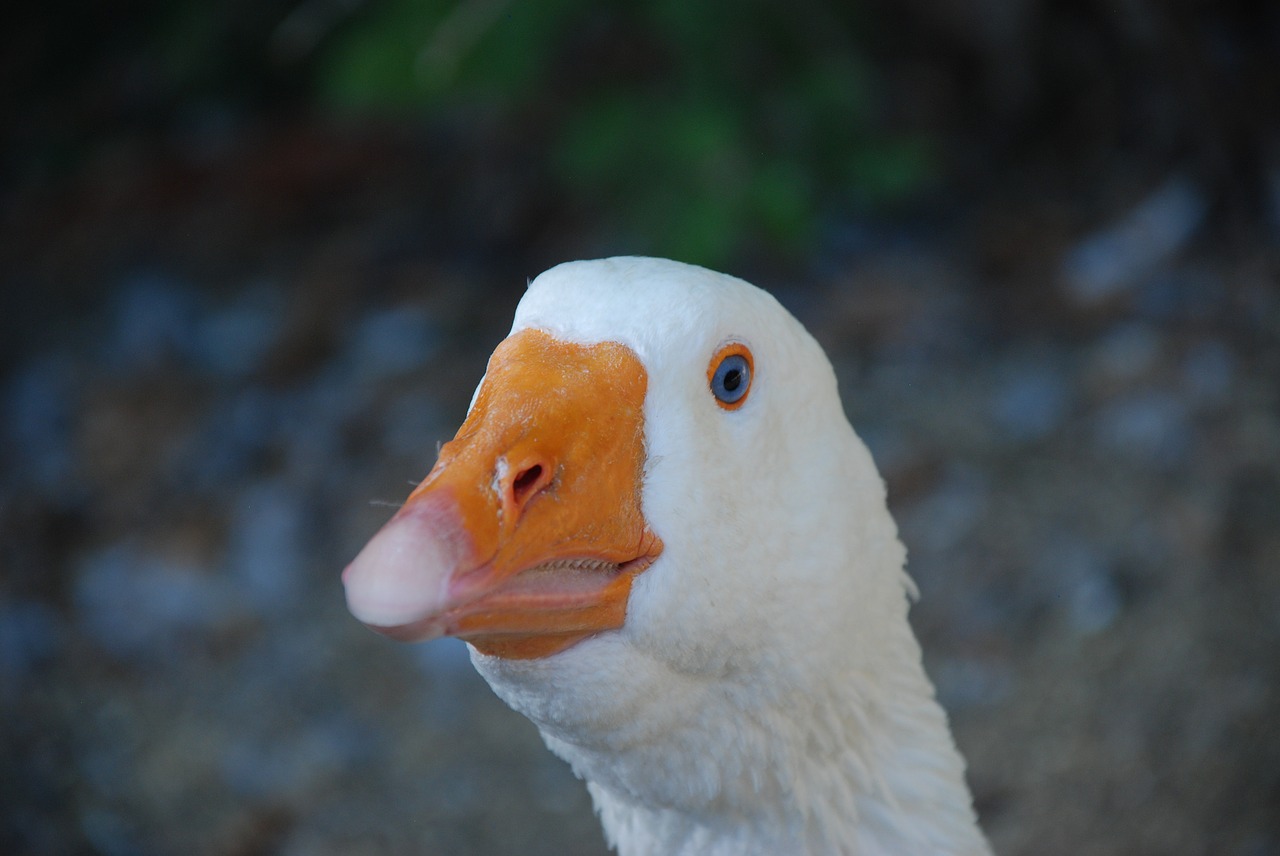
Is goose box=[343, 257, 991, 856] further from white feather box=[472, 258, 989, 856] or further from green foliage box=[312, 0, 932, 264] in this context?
green foliage box=[312, 0, 932, 264]

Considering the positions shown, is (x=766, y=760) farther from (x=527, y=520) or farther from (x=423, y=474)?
(x=423, y=474)

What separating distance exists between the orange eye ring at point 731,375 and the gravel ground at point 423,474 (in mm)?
2183

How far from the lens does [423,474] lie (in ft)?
14.5

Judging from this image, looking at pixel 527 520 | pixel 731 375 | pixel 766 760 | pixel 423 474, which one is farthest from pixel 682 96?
pixel 527 520

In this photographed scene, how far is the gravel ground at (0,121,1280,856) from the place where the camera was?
3.46 metres

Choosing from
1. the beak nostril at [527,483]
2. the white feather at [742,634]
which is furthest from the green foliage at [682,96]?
the beak nostril at [527,483]

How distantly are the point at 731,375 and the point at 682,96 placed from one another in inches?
94.8

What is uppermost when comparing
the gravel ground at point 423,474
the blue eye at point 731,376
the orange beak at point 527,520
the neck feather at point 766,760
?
the gravel ground at point 423,474

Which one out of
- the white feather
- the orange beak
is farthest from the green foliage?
the orange beak

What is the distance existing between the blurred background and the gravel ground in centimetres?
1

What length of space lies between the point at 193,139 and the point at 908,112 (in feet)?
11.0

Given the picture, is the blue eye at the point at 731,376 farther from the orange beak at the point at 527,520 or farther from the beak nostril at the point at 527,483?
the beak nostril at the point at 527,483

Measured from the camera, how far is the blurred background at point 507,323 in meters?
3.52

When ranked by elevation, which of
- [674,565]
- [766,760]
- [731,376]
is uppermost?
[731,376]
